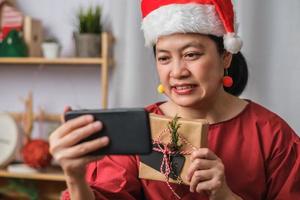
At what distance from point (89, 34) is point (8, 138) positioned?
23.9 inches

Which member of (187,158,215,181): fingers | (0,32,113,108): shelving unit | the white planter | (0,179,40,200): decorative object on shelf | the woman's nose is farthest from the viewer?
(0,179,40,200): decorative object on shelf

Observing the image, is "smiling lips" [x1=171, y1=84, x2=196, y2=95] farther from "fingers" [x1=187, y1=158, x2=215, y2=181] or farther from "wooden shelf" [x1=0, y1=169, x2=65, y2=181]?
"wooden shelf" [x1=0, y1=169, x2=65, y2=181]

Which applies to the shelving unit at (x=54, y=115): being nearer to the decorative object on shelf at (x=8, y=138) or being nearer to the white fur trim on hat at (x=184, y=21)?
the decorative object on shelf at (x=8, y=138)

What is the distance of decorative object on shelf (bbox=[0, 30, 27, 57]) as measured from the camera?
236 centimetres

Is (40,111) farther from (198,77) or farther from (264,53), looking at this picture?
(198,77)

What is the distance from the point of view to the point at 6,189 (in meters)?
2.54

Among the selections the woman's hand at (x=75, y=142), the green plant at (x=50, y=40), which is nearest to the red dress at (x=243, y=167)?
the woman's hand at (x=75, y=142)

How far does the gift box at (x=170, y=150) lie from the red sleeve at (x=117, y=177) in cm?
10

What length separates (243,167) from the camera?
127 cm

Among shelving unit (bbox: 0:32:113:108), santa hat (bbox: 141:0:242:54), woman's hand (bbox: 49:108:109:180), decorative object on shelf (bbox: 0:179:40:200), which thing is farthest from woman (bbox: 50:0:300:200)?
decorative object on shelf (bbox: 0:179:40:200)

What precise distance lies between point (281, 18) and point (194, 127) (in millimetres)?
1040

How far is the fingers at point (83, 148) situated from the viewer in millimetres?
884

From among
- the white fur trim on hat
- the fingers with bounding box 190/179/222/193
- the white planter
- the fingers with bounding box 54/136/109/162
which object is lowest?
the fingers with bounding box 190/179/222/193

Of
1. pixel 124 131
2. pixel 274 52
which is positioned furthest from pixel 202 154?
pixel 274 52
